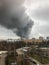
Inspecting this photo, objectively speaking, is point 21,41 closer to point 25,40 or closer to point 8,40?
point 25,40

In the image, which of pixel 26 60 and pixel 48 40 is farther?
pixel 48 40

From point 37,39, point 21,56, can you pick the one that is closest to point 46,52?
point 21,56

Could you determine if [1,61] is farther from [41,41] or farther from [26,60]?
[41,41]

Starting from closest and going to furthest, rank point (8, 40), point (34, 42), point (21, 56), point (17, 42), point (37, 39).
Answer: point (21, 56) < point (8, 40) < point (17, 42) < point (34, 42) < point (37, 39)

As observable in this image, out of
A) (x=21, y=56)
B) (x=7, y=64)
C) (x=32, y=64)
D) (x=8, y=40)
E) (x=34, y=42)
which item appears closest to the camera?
(x=32, y=64)

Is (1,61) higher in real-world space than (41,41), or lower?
lower

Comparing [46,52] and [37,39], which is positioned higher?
[37,39]

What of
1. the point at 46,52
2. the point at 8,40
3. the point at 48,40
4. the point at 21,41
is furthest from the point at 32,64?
the point at 48,40

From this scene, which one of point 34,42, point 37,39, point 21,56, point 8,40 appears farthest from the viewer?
point 37,39

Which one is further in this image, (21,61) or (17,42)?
(17,42)

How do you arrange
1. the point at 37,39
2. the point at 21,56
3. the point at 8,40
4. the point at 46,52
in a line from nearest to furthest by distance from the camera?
the point at 21,56 → the point at 46,52 → the point at 8,40 → the point at 37,39
